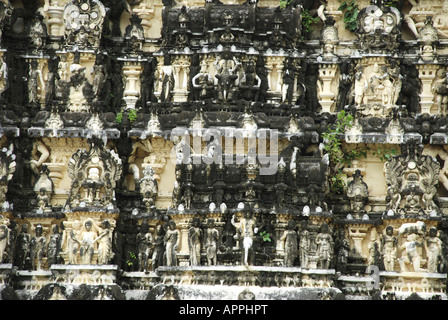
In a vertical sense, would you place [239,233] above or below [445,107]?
below

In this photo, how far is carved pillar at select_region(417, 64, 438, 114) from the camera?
1128 inches

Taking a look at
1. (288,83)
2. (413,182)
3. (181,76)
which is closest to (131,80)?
(181,76)

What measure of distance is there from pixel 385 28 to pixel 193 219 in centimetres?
623

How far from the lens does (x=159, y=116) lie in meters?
28.2

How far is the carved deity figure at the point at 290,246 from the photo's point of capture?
26703 mm

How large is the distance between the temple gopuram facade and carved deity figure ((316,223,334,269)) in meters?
0.03

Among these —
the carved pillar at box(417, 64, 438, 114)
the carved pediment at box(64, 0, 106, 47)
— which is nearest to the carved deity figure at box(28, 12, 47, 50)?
the carved pediment at box(64, 0, 106, 47)

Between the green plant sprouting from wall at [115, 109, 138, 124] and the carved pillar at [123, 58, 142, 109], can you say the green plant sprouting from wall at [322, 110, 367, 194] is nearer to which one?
the green plant sprouting from wall at [115, 109, 138, 124]

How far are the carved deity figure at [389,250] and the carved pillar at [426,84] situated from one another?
3.15 meters

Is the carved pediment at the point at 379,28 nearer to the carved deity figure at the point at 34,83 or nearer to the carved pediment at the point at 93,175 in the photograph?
the carved pediment at the point at 93,175

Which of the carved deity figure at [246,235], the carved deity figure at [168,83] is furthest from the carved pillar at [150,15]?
the carved deity figure at [246,235]
